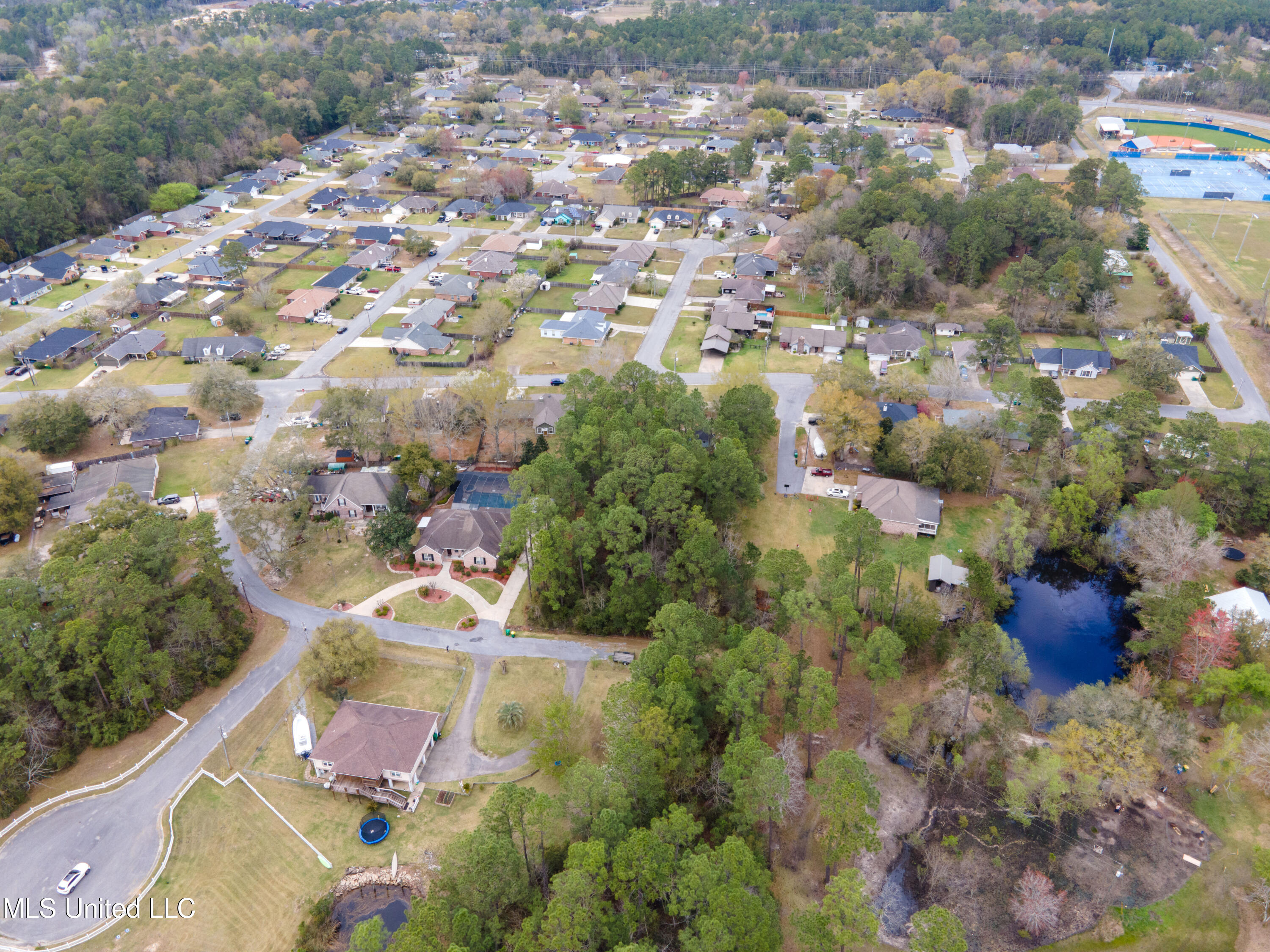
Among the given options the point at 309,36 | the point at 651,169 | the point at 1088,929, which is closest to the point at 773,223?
the point at 651,169

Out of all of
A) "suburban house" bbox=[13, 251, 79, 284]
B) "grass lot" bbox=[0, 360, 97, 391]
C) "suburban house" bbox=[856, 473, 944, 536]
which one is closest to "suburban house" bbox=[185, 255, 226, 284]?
"suburban house" bbox=[13, 251, 79, 284]

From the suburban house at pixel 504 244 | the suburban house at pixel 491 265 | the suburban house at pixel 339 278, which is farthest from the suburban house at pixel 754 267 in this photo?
the suburban house at pixel 339 278

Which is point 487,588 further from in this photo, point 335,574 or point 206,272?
point 206,272

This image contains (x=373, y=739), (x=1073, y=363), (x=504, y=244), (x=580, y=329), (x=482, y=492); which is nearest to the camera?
(x=373, y=739)

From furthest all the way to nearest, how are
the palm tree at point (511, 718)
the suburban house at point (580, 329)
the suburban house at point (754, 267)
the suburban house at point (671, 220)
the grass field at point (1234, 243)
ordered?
the suburban house at point (671, 220) → the suburban house at point (754, 267) → the grass field at point (1234, 243) → the suburban house at point (580, 329) → the palm tree at point (511, 718)

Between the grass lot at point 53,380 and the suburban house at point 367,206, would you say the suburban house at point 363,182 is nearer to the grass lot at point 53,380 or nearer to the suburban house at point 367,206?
the suburban house at point 367,206

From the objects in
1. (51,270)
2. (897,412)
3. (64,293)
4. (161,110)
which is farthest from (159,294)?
(897,412)
